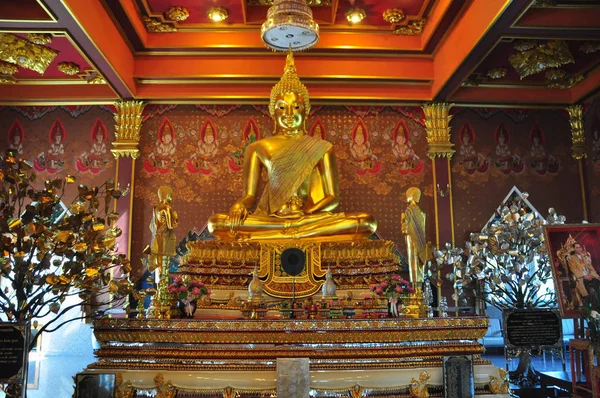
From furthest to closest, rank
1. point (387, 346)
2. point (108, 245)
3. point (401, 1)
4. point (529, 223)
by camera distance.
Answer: point (401, 1), point (529, 223), point (387, 346), point (108, 245)

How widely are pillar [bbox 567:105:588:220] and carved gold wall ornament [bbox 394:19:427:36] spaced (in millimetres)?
2337

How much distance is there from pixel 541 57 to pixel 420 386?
13.9ft

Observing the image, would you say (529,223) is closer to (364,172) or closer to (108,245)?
(364,172)

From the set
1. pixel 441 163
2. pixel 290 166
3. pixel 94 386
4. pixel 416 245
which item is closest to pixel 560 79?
pixel 441 163

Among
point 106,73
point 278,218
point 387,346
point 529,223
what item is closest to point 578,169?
point 529,223

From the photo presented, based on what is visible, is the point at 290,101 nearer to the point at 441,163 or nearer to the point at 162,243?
the point at 441,163

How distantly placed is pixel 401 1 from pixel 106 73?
136 inches

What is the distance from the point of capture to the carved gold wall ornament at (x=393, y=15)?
20.4 ft

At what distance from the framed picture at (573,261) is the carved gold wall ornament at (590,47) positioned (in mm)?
2541

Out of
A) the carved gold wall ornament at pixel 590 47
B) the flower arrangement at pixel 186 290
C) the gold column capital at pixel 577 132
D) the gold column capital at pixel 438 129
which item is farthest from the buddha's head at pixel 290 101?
the gold column capital at pixel 577 132

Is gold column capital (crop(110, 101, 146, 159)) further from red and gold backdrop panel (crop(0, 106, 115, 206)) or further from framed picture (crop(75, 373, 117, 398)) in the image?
framed picture (crop(75, 373, 117, 398))

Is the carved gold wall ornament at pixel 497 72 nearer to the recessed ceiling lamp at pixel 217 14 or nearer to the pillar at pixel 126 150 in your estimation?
the recessed ceiling lamp at pixel 217 14

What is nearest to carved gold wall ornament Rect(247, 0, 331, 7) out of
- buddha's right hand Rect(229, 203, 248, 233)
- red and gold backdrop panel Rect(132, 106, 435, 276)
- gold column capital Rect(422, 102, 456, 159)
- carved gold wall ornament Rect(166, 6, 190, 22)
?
carved gold wall ornament Rect(166, 6, 190, 22)

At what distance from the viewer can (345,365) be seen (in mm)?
3525
